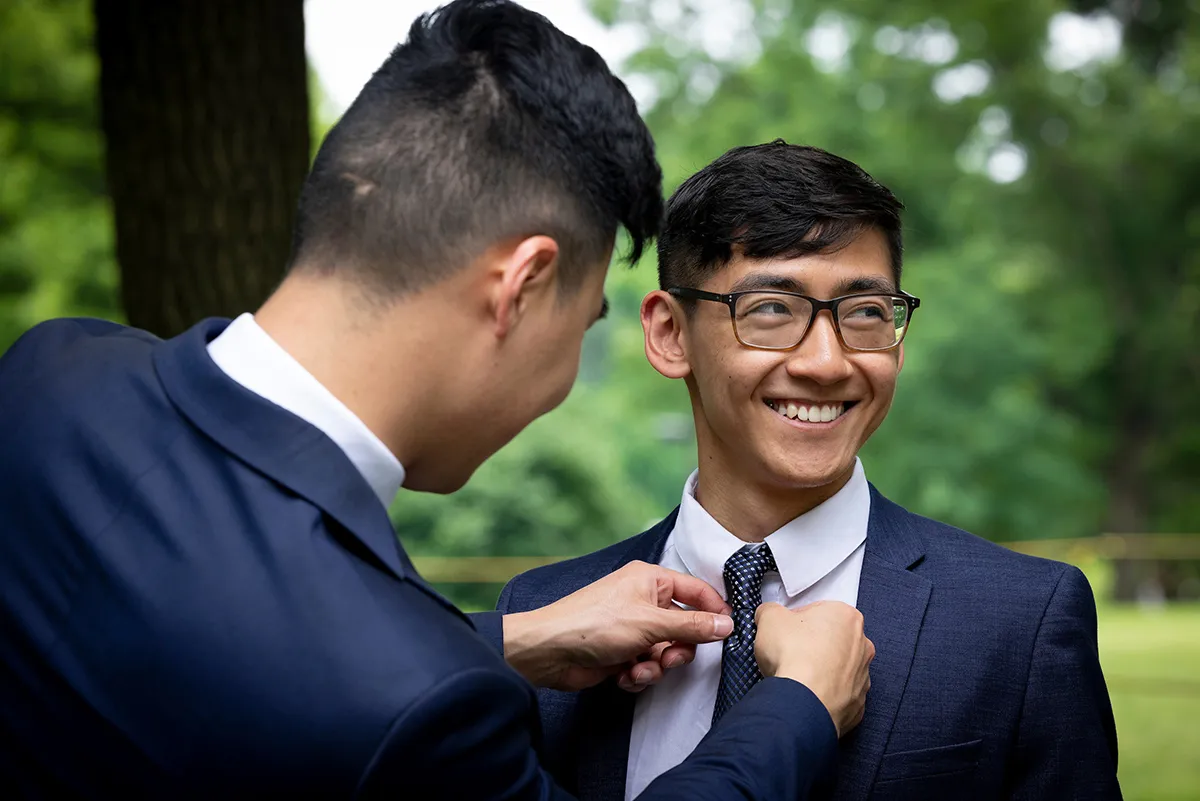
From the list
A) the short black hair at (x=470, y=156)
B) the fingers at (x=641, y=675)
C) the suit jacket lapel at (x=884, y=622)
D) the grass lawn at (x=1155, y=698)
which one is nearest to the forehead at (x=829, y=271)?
the suit jacket lapel at (x=884, y=622)

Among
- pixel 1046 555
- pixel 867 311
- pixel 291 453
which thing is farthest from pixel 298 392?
pixel 1046 555

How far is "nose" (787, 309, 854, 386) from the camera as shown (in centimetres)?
252

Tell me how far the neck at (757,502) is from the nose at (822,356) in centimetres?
25

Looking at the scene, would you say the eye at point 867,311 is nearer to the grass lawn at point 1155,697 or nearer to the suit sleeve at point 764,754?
the suit sleeve at point 764,754

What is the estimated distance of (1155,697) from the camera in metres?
16.0

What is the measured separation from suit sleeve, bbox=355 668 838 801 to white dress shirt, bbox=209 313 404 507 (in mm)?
359

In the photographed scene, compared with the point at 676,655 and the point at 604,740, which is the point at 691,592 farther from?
the point at 604,740

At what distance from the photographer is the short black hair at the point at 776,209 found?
2.55 metres

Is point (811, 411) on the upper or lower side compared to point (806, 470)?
upper

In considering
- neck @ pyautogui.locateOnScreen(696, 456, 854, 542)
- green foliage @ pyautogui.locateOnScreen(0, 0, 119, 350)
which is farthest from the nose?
green foliage @ pyautogui.locateOnScreen(0, 0, 119, 350)

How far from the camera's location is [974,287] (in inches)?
853

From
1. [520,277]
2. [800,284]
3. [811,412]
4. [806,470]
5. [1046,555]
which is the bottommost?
[1046,555]

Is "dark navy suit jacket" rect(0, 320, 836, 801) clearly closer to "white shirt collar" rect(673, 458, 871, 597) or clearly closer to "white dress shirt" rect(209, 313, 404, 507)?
"white dress shirt" rect(209, 313, 404, 507)

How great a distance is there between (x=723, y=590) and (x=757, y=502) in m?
0.20
